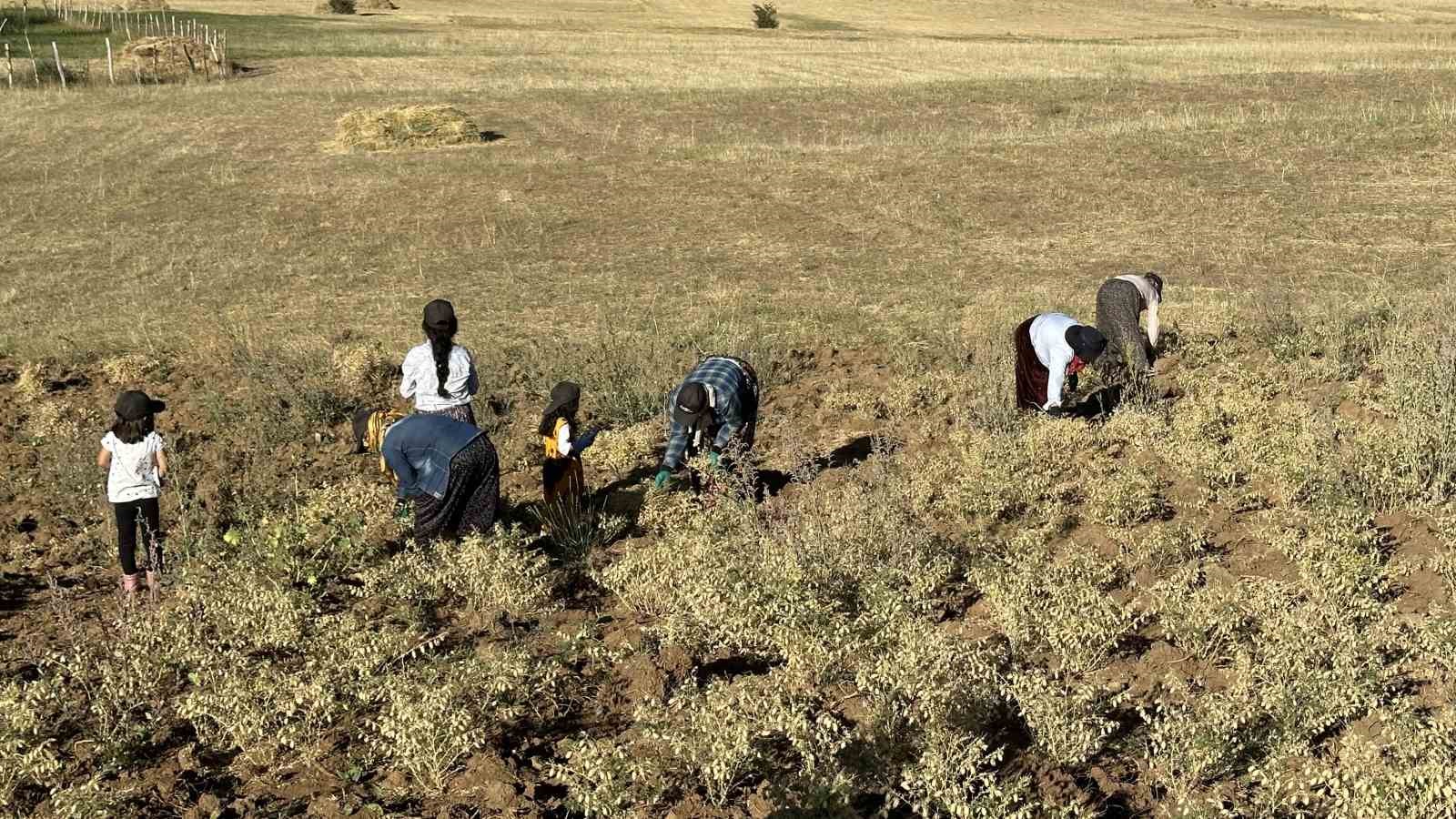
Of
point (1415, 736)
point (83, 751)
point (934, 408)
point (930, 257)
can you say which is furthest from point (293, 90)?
point (1415, 736)

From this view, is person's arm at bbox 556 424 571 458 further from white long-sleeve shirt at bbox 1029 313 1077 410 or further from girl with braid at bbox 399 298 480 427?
white long-sleeve shirt at bbox 1029 313 1077 410

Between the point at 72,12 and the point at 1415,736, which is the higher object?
the point at 72,12

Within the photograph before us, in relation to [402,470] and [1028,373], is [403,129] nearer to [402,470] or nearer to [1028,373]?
[1028,373]

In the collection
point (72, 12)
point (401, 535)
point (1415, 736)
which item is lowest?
point (401, 535)

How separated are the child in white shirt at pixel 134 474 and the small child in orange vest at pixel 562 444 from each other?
Answer: 2.09 m

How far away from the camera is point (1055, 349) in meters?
8.27

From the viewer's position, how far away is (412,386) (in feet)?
24.2

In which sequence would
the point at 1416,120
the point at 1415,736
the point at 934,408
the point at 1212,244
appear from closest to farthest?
the point at 1415,736 < the point at 934,408 < the point at 1212,244 < the point at 1416,120

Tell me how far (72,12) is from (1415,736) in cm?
4864

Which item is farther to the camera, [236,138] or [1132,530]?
[236,138]

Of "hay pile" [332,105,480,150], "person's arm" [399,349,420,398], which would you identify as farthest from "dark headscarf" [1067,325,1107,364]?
"hay pile" [332,105,480,150]

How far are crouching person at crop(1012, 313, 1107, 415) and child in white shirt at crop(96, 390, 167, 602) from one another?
17.9ft

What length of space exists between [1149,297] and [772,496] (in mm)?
3169

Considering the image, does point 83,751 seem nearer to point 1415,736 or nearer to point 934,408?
point 1415,736
